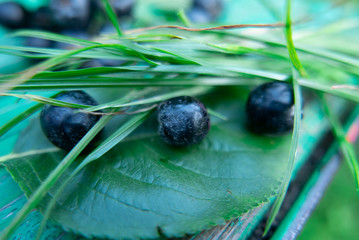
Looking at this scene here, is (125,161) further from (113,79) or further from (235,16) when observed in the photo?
(235,16)

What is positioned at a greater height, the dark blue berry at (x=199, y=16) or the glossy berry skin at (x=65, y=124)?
the dark blue berry at (x=199, y=16)

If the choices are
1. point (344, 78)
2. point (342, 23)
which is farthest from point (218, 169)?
point (342, 23)

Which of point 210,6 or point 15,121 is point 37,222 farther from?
point 210,6

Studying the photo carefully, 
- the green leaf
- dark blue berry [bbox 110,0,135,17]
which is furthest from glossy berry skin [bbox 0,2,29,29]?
the green leaf

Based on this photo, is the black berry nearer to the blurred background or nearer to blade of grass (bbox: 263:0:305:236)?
the blurred background

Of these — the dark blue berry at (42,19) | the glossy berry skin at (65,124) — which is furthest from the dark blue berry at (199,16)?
the glossy berry skin at (65,124)

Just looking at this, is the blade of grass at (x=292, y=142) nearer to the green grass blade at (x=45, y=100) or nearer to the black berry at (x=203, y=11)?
the green grass blade at (x=45, y=100)
